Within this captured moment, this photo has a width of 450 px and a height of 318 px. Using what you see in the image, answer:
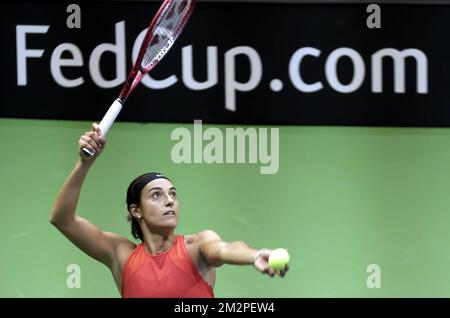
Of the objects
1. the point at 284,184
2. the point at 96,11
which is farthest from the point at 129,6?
the point at 284,184

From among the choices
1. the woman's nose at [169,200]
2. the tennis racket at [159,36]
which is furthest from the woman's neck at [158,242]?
the tennis racket at [159,36]

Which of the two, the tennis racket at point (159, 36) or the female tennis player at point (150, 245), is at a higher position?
the tennis racket at point (159, 36)

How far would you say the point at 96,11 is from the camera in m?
5.08

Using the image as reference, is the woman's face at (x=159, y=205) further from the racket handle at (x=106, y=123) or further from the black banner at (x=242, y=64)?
the black banner at (x=242, y=64)

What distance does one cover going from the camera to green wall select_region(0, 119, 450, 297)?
5.10 meters

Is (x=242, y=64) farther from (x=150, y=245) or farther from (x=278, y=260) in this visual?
(x=278, y=260)

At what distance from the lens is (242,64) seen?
16.8 feet

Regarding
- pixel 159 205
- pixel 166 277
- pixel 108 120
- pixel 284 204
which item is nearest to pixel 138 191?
pixel 159 205

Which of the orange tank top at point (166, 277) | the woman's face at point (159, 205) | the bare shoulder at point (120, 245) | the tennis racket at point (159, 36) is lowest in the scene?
the orange tank top at point (166, 277)

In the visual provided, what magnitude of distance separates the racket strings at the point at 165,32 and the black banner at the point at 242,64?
2.26 feet

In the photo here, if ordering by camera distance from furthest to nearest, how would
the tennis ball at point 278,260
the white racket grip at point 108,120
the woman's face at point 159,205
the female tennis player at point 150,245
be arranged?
the woman's face at point 159,205
the female tennis player at point 150,245
the white racket grip at point 108,120
the tennis ball at point 278,260

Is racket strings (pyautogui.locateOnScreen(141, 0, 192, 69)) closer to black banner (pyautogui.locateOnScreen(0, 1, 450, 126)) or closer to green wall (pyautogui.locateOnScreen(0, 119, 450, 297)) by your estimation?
black banner (pyautogui.locateOnScreen(0, 1, 450, 126))

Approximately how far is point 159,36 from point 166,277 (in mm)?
866

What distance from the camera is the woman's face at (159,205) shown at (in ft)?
14.2
